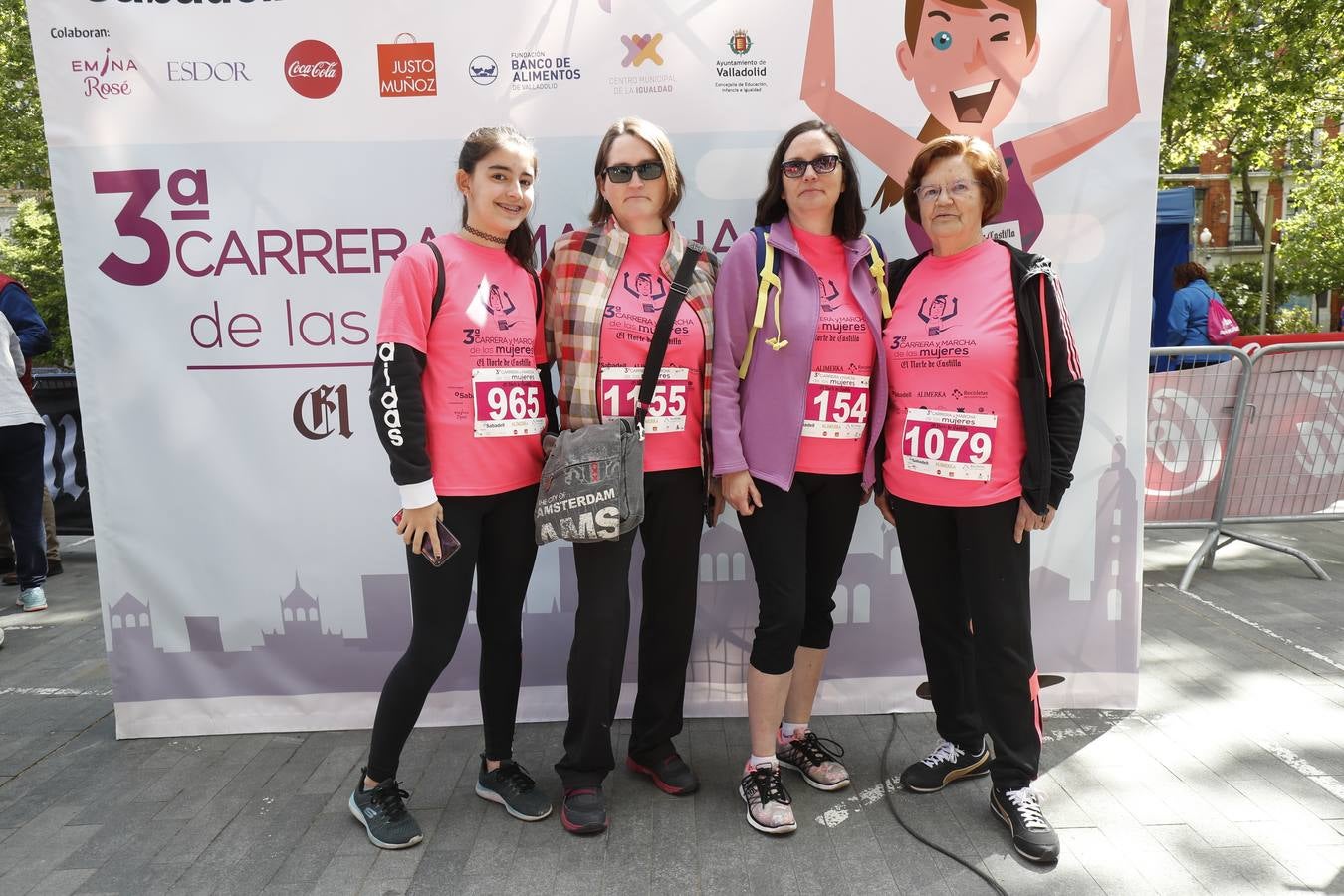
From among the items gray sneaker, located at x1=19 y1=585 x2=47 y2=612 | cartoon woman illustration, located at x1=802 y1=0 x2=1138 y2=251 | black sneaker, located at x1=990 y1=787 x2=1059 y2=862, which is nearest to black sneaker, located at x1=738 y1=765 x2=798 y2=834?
black sneaker, located at x1=990 y1=787 x2=1059 y2=862

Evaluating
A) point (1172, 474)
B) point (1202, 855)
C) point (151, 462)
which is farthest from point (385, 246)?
point (1172, 474)

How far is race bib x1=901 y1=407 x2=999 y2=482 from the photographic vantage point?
252 centimetres

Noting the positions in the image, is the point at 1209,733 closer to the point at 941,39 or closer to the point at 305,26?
the point at 941,39

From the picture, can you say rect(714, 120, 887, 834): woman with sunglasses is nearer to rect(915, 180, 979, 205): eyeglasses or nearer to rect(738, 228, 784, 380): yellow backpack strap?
rect(738, 228, 784, 380): yellow backpack strap

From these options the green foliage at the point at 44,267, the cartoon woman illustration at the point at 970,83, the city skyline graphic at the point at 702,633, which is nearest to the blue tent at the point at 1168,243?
the city skyline graphic at the point at 702,633

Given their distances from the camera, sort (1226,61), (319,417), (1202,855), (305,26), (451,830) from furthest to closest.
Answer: (1226,61) → (319,417) → (305,26) → (451,830) → (1202,855)

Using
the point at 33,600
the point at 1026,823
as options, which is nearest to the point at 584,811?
the point at 1026,823

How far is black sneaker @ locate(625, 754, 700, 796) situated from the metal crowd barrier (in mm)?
3531

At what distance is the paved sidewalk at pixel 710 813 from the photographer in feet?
8.04

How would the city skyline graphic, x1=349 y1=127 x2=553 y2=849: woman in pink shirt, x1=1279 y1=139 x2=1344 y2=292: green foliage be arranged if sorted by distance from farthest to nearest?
1. x1=1279 y1=139 x2=1344 y2=292: green foliage
2. the city skyline graphic
3. x1=349 y1=127 x2=553 y2=849: woman in pink shirt

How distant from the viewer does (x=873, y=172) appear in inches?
128

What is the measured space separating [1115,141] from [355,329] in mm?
2881

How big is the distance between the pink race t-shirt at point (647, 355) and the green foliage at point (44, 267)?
1707 centimetres

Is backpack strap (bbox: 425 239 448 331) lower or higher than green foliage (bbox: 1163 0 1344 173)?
lower
